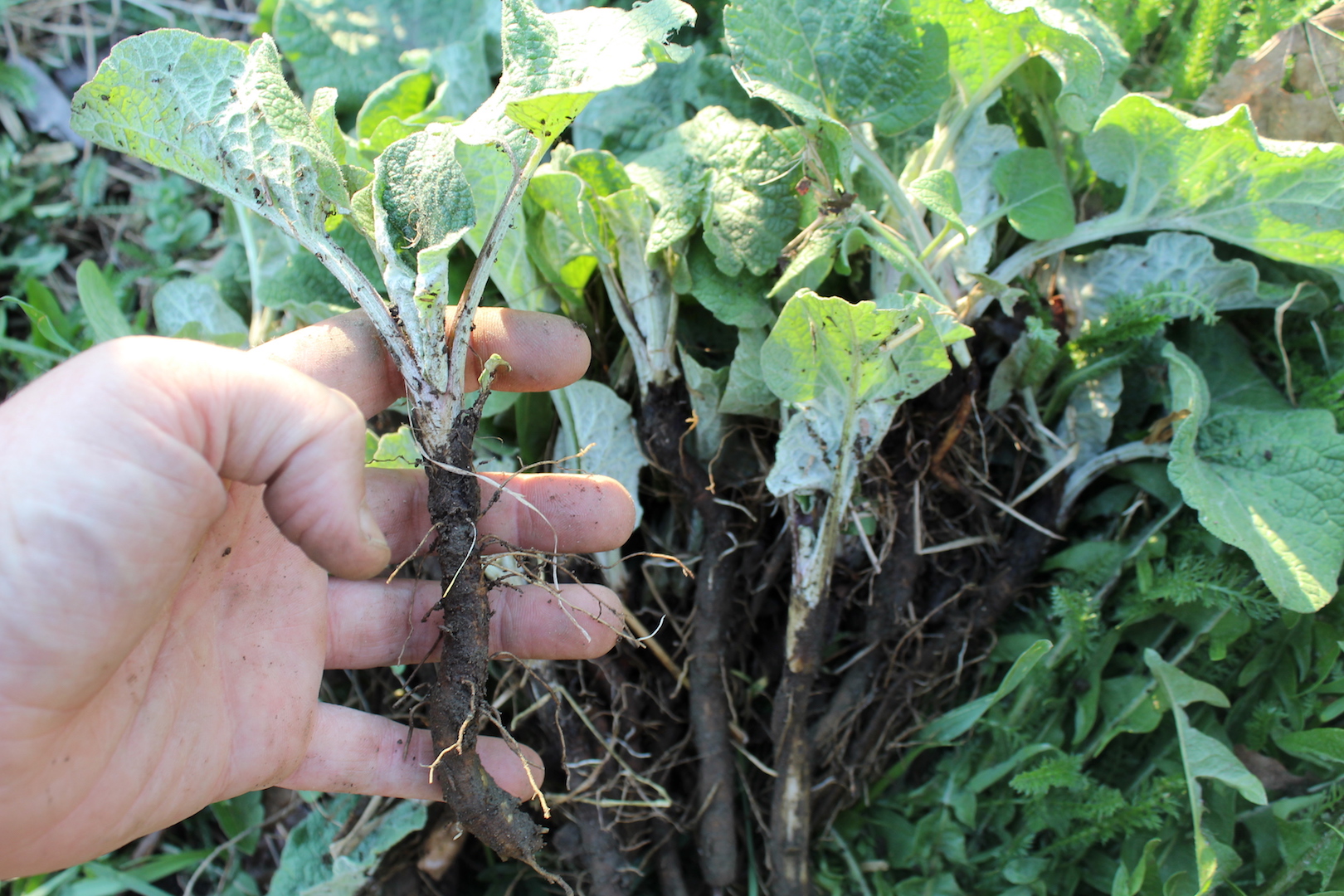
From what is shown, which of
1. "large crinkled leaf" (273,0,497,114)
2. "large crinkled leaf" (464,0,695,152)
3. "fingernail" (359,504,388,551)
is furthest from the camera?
"large crinkled leaf" (273,0,497,114)

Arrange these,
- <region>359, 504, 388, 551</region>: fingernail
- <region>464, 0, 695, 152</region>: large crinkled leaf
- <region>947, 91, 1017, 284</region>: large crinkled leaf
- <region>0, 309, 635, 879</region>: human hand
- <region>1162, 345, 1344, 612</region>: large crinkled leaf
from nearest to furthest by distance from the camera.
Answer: <region>0, 309, 635, 879</region>: human hand → <region>359, 504, 388, 551</region>: fingernail → <region>464, 0, 695, 152</region>: large crinkled leaf → <region>1162, 345, 1344, 612</region>: large crinkled leaf → <region>947, 91, 1017, 284</region>: large crinkled leaf

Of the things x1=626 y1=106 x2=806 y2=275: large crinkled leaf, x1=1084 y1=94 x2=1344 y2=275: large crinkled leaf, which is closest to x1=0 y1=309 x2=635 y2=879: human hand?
x1=626 y1=106 x2=806 y2=275: large crinkled leaf

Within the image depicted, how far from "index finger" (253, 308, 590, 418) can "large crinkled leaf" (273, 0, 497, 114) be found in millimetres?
912

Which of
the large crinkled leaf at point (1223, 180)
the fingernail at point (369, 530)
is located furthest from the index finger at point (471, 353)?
the large crinkled leaf at point (1223, 180)

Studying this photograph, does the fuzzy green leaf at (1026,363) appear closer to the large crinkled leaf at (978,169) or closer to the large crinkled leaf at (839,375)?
the large crinkled leaf at (978,169)

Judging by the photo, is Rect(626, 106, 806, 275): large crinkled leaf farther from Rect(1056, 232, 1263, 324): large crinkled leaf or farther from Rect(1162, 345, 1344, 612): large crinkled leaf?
Rect(1162, 345, 1344, 612): large crinkled leaf

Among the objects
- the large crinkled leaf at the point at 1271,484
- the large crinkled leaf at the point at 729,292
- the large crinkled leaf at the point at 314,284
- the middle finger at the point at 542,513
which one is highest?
the large crinkled leaf at the point at 729,292

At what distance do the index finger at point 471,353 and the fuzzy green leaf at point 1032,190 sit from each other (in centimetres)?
87

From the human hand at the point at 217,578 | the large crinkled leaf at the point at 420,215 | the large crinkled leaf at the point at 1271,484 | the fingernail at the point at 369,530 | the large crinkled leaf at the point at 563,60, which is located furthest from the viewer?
the large crinkled leaf at the point at 1271,484

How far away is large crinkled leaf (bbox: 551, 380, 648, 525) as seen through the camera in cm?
163

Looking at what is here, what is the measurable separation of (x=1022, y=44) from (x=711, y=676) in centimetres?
136

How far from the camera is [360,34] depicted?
2.01 meters

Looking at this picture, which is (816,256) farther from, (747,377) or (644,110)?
(644,110)

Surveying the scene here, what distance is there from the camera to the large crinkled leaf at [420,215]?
124 cm
